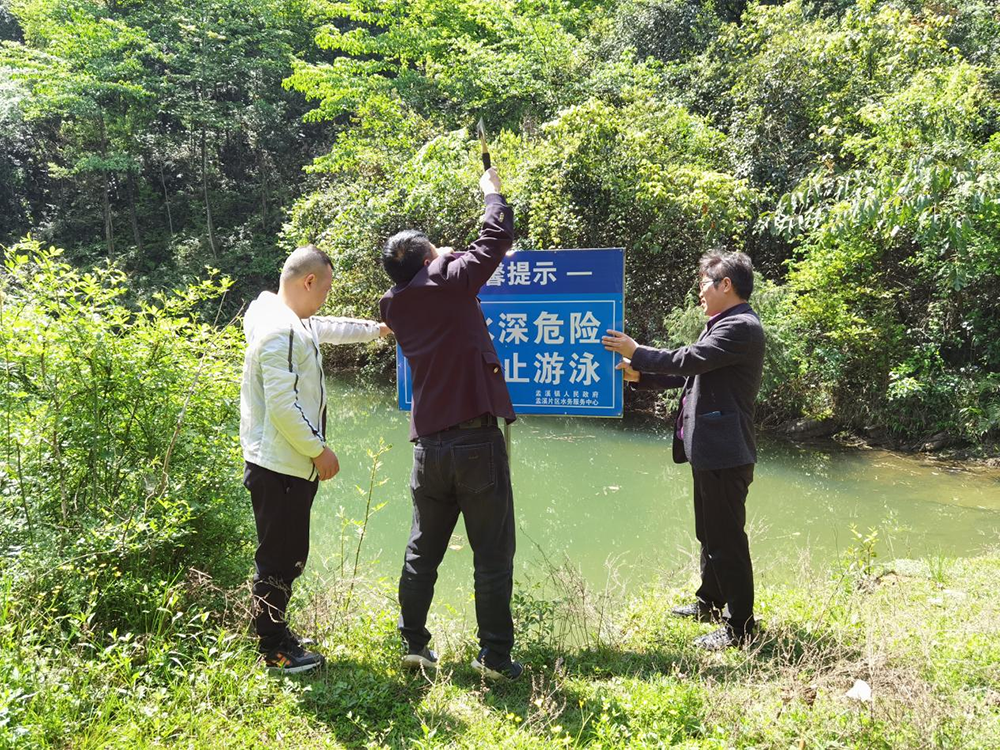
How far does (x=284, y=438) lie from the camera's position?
2.55 metres

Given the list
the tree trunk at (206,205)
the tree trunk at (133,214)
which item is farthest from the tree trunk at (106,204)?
the tree trunk at (206,205)

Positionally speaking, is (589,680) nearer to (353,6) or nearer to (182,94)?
(353,6)

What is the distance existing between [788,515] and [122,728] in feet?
16.2

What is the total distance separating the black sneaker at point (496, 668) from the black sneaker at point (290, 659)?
0.59 m

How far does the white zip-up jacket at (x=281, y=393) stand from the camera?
8.19 feet

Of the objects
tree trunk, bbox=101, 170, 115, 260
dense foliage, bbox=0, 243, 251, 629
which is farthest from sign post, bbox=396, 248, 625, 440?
tree trunk, bbox=101, 170, 115, 260

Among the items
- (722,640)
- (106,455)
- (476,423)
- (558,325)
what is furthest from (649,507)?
(106,455)

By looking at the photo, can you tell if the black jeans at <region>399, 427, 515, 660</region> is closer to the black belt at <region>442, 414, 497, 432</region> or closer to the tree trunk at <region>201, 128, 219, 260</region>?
the black belt at <region>442, 414, 497, 432</region>

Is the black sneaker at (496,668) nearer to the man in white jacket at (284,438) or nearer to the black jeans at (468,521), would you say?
the black jeans at (468,521)

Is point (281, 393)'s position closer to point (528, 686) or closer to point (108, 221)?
point (528, 686)

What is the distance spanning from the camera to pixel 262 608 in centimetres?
262

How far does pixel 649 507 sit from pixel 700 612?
2589 millimetres

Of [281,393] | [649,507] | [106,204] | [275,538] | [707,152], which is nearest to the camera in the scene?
[281,393]

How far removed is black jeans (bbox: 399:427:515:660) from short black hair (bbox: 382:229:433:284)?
2.05 feet
